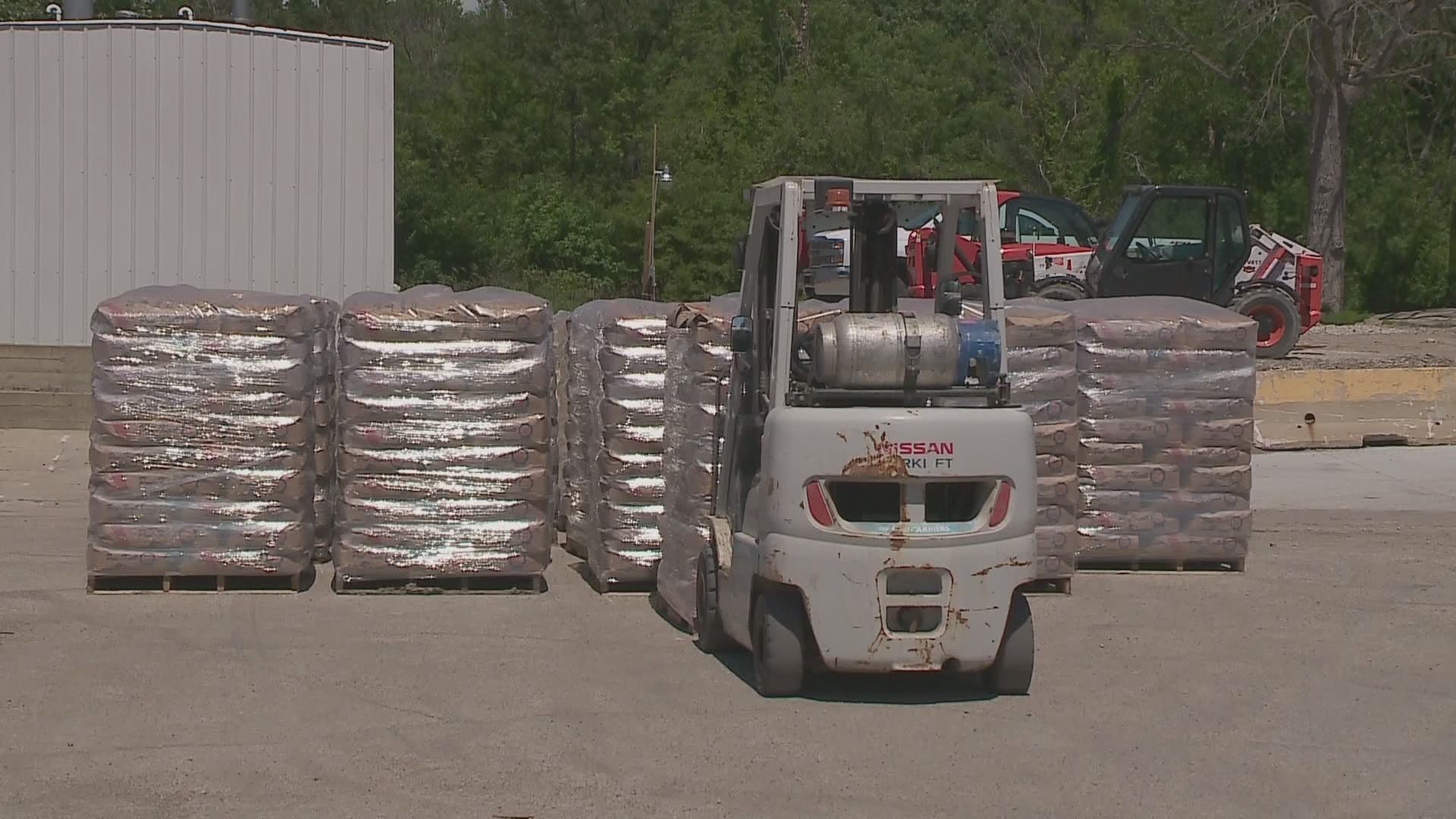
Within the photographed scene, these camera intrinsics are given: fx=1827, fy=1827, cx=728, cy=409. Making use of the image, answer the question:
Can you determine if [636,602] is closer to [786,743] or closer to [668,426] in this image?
[668,426]

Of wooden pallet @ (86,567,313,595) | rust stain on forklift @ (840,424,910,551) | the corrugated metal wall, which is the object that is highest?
the corrugated metal wall

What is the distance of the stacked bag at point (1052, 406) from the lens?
11086 millimetres

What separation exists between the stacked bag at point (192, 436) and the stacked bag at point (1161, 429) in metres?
5.00

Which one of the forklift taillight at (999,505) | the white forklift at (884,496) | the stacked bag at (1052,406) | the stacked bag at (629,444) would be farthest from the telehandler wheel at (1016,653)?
the stacked bag at (629,444)

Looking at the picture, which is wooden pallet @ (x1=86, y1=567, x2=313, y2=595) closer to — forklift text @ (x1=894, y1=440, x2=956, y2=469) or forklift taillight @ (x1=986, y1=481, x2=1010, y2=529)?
forklift text @ (x1=894, y1=440, x2=956, y2=469)

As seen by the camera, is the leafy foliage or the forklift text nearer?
the forklift text

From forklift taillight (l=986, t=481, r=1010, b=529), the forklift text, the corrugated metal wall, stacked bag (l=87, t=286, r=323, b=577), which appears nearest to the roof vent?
the corrugated metal wall

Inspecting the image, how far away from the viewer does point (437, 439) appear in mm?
10570

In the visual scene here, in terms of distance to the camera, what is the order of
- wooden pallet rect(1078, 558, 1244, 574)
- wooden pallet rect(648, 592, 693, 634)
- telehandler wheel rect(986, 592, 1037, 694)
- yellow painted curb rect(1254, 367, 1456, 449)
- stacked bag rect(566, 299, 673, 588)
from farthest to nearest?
yellow painted curb rect(1254, 367, 1456, 449)
wooden pallet rect(1078, 558, 1244, 574)
stacked bag rect(566, 299, 673, 588)
wooden pallet rect(648, 592, 693, 634)
telehandler wheel rect(986, 592, 1037, 694)

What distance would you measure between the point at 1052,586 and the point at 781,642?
357 cm

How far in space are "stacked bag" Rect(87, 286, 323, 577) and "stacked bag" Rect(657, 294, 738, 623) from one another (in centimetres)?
219

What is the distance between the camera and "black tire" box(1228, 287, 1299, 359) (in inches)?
912

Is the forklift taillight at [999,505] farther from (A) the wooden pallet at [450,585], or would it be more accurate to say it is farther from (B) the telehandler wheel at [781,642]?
(A) the wooden pallet at [450,585]

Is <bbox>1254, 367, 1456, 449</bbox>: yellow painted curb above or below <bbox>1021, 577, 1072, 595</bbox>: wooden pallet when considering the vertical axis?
above
